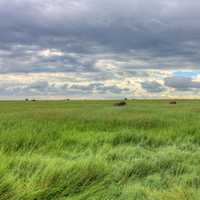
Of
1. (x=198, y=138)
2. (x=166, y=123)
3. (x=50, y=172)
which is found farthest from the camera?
(x=166, y=123)

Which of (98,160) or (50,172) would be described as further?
(98,160)

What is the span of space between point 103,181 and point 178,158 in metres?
3.34

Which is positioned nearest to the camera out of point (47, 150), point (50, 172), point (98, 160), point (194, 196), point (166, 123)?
point (194, 196)

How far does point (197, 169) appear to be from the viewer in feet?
23.4

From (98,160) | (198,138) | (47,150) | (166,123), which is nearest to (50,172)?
(98,160)

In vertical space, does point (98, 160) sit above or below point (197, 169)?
above

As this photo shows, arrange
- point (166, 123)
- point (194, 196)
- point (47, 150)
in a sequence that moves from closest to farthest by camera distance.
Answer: point (194, 196)
point (47, 150)
point (166, 123)

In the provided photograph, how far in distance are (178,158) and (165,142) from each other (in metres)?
3.37

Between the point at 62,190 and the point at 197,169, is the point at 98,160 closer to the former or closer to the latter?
the point at 62,190

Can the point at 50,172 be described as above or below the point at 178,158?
above

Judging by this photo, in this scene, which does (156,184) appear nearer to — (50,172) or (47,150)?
(50,172)

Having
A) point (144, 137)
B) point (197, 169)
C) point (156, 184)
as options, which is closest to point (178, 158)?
point (197, 169)

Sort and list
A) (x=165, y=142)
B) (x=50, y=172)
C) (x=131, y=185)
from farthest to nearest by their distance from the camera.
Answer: (x=165, y=142) → (x=131, y=185) → (x=50, y=172)

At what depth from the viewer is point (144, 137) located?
1238 cm
